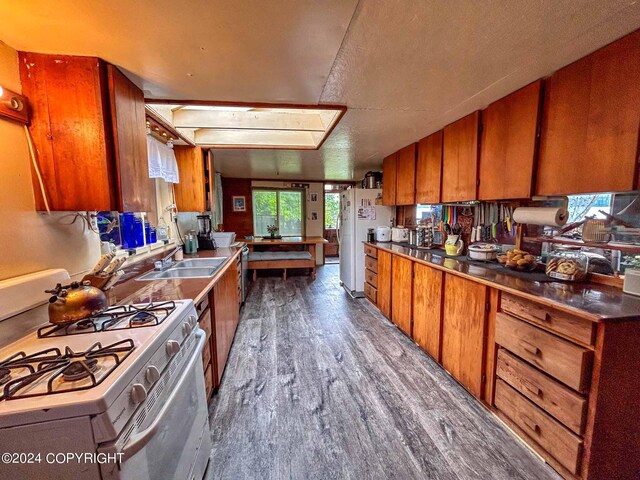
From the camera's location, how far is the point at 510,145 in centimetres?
178

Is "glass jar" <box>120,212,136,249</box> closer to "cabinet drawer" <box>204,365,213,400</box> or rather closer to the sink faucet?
the sink faucet

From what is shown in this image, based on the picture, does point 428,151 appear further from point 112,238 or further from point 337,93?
point 112,238

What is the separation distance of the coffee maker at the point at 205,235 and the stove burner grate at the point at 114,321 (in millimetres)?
2148

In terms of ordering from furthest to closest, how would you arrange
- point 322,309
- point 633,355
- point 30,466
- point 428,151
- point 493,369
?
point 322,309 → point 428,151 → point 493,369 → point 633,355 → point 30,466

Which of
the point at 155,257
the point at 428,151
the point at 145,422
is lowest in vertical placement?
the point at 145,422

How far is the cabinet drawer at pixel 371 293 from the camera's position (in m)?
3.52

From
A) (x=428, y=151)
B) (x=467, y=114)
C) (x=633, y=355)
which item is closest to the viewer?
(x=633, y=355)

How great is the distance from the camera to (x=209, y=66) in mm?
1394

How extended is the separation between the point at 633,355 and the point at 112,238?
2890 mm

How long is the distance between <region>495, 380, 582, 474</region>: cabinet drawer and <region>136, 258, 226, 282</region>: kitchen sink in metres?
2.10

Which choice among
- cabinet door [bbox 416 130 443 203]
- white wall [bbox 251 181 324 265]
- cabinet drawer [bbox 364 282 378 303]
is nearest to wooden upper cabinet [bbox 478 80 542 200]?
cabinet door [bbox 416 130 443 203]

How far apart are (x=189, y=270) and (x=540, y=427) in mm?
2655

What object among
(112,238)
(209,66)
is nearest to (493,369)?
(209,66)

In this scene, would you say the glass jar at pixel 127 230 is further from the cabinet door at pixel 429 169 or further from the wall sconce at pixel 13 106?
the cabinet door at pixel 429 169
